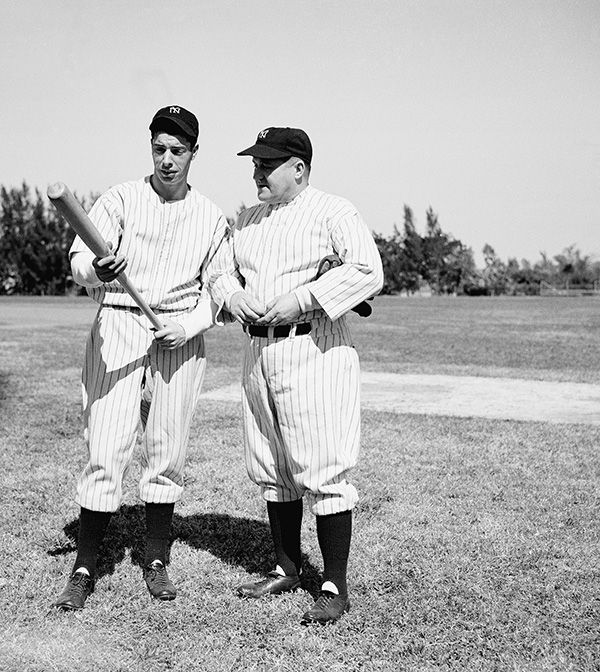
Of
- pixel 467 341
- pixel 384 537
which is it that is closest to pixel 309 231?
pixel 384 537

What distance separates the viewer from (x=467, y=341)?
16828 mm

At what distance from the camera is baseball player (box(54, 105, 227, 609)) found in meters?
3.51

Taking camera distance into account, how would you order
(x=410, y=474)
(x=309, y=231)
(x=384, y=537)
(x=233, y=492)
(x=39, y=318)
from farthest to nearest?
(x=39, y=318)
(x=410, y=474)
(x=233, y=492)
(x=384, y=537)
(x=309, y=231)

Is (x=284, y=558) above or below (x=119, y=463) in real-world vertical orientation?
below

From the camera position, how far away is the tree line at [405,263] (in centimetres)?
5756

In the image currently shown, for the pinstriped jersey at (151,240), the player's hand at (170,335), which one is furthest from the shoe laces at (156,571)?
the pinstriped jersey at (151,240)

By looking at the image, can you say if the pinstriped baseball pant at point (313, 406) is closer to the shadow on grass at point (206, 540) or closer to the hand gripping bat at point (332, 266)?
the hand gripping bat at point (332, 266)

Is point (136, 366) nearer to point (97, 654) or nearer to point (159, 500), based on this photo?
point (159, 500)

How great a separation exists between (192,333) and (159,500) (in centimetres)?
82

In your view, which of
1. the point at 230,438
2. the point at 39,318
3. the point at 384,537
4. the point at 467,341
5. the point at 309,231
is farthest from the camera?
the point at 39,318

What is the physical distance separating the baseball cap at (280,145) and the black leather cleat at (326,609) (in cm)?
184

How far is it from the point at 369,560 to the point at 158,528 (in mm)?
1054

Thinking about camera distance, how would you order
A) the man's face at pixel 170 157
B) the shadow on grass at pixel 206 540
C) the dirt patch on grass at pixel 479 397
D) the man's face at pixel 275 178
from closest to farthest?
the man's face at pixel 275 178
the man's face at pixel 170 157
the shadow on grass at pixel 206 540
the dirt patch on grass at pixel 479 397

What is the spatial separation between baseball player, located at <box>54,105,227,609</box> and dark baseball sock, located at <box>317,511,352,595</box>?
2.38 feet
